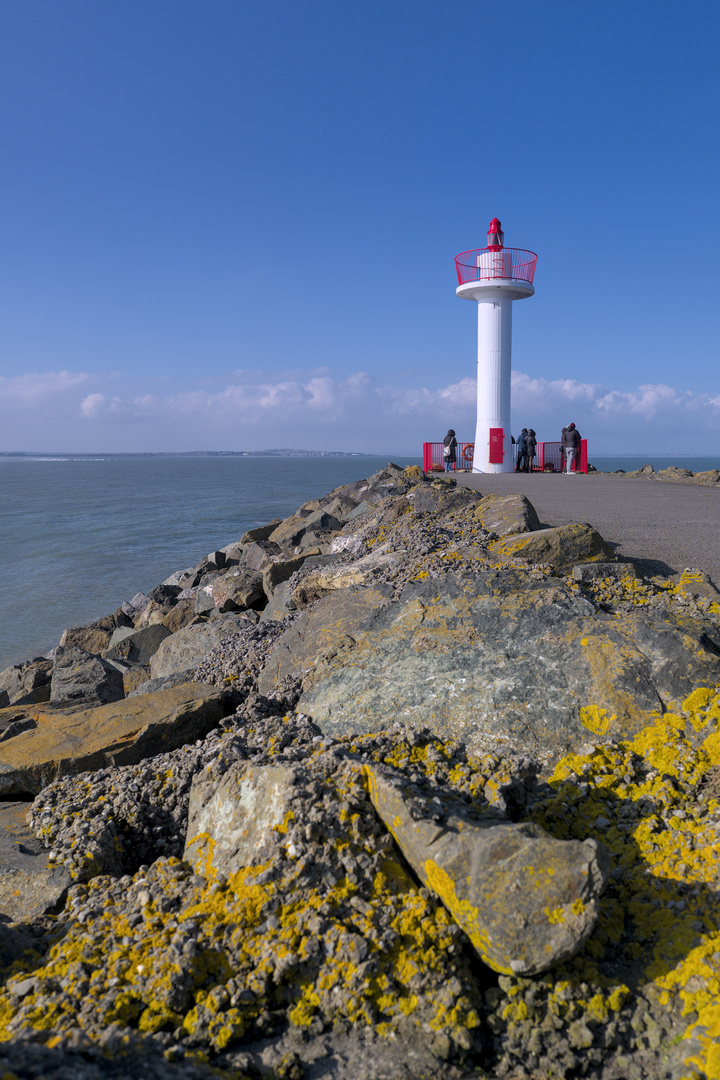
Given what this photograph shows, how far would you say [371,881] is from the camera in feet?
7.54

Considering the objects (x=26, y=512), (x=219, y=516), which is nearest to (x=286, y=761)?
(x=219, y=516)

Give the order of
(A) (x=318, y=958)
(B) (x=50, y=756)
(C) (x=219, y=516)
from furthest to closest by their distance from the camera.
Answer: (C) (x=219, y=516), (B) (x=50, y=756), (A) (x=318, y=958)

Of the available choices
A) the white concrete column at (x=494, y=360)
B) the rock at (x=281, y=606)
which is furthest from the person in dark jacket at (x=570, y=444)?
the rock at (x=281, y=606)

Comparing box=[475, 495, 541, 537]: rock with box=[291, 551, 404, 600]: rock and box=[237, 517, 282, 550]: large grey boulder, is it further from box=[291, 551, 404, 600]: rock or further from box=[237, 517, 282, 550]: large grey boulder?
box=[237, 517, 282, 550]: large grey boulder

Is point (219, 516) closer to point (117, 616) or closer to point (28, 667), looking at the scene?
point (117, 616)

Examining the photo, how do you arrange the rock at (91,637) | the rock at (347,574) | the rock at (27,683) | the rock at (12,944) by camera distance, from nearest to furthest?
the rock at (12,944) < the rock at (347,574) < the rock at (27,683) < the rock at (91,637)

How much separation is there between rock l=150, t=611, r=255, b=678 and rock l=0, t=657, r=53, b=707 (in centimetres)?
195

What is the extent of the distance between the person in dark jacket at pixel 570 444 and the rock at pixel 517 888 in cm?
2002

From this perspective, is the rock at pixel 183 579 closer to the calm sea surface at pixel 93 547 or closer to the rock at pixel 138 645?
the calm sea surface at pixel 93 547

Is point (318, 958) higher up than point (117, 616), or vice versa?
point (318, 958)

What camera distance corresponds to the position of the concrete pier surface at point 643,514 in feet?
21.0

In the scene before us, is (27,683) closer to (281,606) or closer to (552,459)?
(281,606)

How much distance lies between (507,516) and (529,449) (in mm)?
16400

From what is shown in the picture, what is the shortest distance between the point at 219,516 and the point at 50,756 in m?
28.6
